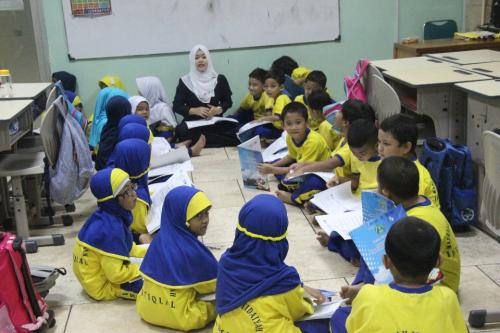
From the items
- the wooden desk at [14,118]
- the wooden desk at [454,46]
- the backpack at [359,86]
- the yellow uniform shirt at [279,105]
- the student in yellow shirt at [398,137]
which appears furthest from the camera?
the wooden desk at [454,46]

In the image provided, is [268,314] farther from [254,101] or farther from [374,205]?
[254,101]

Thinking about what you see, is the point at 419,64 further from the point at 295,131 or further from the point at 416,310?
the point at 416,310

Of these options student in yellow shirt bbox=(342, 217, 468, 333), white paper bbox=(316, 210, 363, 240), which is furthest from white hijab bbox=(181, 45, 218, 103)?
student in yellow shirt bbox=(342, 217, 468, 333)

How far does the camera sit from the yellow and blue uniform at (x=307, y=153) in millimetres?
4141

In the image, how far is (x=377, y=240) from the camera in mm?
2492

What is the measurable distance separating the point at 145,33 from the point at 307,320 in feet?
15.1

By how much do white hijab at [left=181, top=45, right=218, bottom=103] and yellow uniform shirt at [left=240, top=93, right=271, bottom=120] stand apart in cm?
35

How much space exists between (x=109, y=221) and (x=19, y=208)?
1.06 m

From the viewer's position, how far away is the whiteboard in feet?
20.7

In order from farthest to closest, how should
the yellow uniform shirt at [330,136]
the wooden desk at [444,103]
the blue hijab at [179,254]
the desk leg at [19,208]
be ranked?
1. the yellow uniform shirt at [330,136]
2. the wooden desk at [444,103]
3. the desk leg at [19,208]
4. the blue hijab at [179,254]

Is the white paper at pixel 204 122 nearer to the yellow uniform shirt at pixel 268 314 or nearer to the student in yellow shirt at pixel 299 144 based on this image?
the student in yellow shirt at pixel 299 144

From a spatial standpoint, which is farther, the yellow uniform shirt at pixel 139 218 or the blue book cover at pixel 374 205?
the yellow uniform shirt at pixel 139 218

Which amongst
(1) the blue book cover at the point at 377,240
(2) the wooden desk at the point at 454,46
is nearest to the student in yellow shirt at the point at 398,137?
(1) the blue book cover at the point at 377,240

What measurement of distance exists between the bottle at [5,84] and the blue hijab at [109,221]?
1.68 meters
